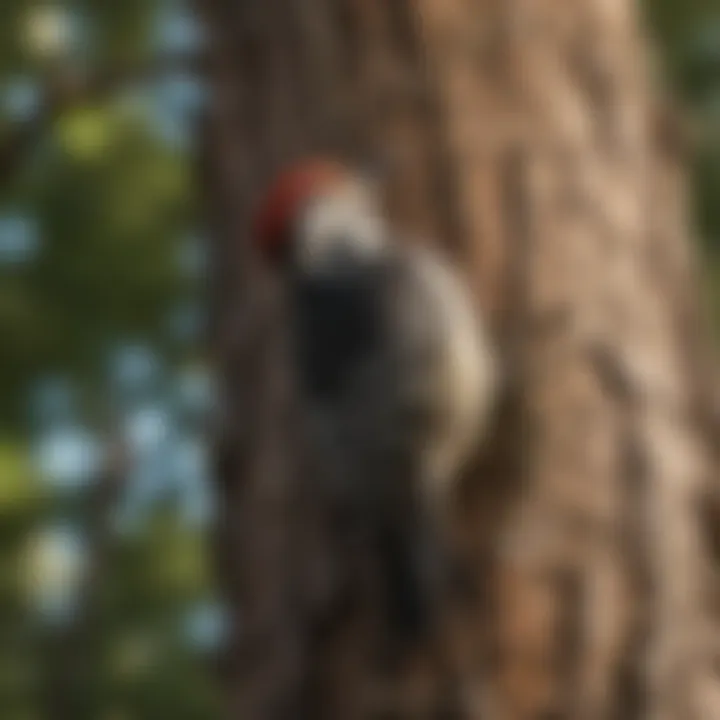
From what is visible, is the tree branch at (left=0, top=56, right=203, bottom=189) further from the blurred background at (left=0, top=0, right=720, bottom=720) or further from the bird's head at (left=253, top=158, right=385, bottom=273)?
the bird's head at (left=253, top=158, right=385, bottom=273)

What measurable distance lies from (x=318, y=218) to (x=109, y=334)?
4.67 feet

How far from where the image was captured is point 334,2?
2.26 meters

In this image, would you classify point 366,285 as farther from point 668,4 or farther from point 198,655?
point 198,655

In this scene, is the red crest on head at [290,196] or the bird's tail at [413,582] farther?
the red crest on head at [290,196]

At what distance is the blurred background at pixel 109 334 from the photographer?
10.7 feet

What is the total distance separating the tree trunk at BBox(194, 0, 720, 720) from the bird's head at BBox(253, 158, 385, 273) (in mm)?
41

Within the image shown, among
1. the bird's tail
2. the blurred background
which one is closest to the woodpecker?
the bird's tail

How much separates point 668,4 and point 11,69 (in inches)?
57.9

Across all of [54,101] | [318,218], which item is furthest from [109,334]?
[318,218]

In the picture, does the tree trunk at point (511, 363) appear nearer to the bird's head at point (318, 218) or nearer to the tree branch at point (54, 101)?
the bird's head at point (318, 218)

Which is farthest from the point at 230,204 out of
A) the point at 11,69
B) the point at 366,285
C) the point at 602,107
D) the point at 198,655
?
the point at 198,655

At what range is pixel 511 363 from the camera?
2.04m

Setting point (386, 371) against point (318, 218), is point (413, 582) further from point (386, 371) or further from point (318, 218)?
point (318, 218)

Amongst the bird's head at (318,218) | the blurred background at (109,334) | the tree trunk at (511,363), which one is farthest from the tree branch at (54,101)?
the bird's head at (318,218)
